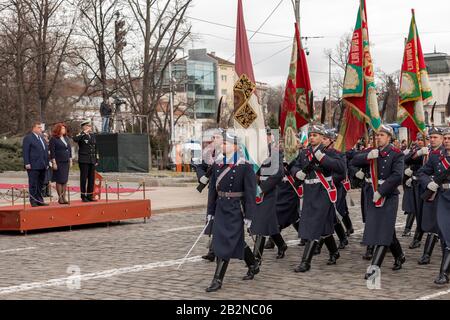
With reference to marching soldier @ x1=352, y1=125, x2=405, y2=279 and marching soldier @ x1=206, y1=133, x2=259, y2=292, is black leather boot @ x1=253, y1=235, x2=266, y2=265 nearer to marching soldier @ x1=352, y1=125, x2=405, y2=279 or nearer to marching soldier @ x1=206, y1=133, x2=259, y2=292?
marching soldier @ x1=206, y1=133, x2=259, y2=292

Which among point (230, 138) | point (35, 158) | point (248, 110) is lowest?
point (35, 158)

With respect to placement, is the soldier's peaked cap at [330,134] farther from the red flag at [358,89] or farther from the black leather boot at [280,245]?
the black leather boot at [280,245]

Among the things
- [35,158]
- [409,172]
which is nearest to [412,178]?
[409,172]

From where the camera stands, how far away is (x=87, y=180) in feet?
56.0

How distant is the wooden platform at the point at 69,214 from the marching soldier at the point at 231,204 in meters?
6.40

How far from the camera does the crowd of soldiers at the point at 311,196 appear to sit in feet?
30.4

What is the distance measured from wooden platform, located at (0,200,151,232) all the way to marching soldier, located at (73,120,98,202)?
1.69ft

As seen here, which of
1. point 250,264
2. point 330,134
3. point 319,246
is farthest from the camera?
point 319,246

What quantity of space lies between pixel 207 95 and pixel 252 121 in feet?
364

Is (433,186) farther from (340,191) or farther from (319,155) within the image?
(340,191)

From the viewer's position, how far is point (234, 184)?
30.6 feet

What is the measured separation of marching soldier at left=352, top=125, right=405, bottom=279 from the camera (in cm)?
980

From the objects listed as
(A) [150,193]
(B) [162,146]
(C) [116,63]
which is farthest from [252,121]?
(B) [162,146]

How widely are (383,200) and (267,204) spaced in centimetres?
173
